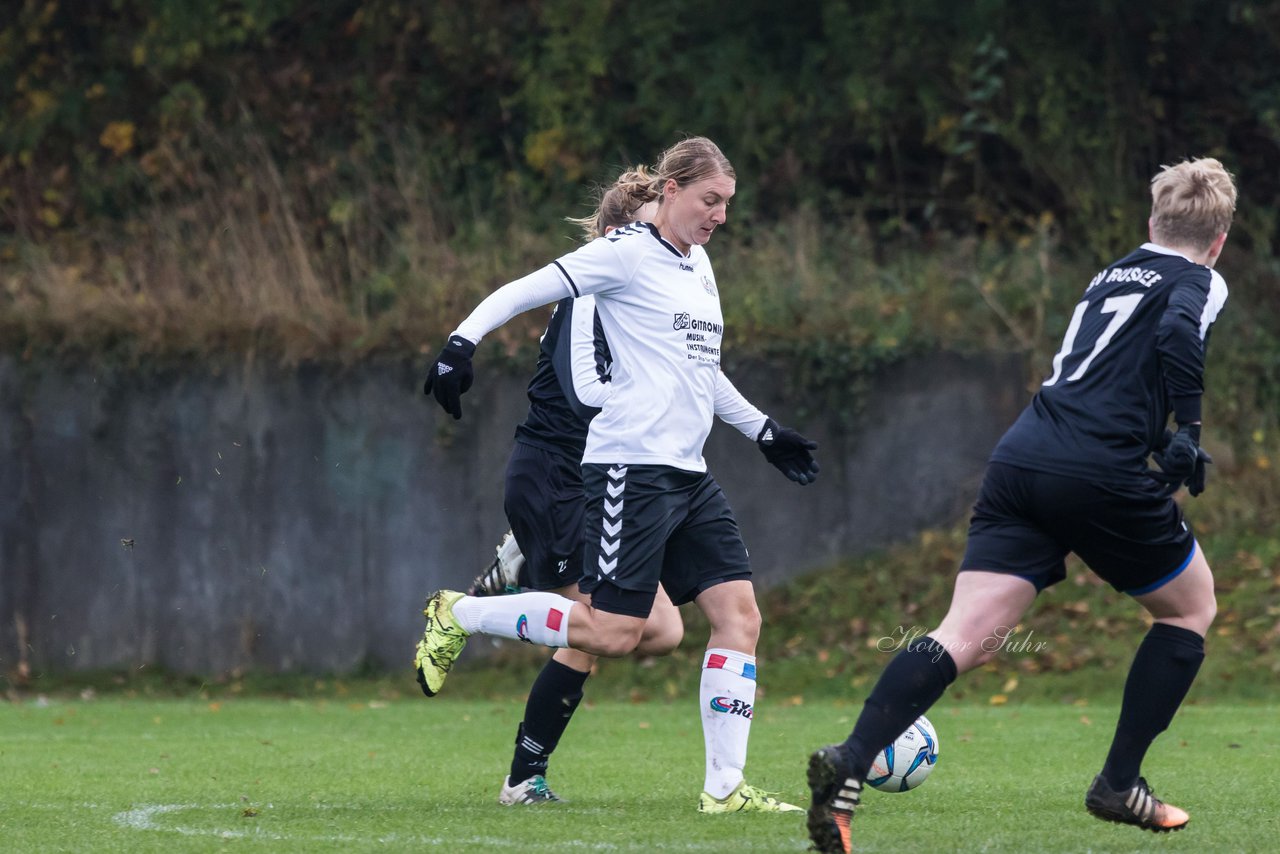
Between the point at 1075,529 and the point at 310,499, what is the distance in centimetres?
909

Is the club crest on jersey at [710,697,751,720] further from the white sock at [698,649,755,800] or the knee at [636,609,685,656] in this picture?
the knee at [636,609,685,656]

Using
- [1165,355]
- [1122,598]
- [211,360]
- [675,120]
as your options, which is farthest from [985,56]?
[1165,355]

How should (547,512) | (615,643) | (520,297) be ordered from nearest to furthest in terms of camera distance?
(520,297) → (615,643) → (547,512)

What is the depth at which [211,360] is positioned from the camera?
1345 centimetres

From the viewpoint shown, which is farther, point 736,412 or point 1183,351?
point 736,412

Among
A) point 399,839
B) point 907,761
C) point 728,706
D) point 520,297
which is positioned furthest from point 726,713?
point 520,297

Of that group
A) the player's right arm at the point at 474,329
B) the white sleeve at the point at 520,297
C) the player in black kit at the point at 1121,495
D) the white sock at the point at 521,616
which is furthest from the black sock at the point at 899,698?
the white sleeve at the point at 520,297

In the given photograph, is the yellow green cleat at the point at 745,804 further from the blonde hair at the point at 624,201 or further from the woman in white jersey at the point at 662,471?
the blonde hair at the point at 624,201

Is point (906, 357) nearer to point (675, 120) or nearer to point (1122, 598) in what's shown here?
point (1122, 598)

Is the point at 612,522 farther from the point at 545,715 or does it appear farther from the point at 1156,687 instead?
the point at 1156,687

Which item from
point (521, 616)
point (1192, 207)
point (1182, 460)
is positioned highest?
point (1192, 207)

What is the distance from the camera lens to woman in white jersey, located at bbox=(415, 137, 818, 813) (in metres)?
5.60

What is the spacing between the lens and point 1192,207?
495 cm

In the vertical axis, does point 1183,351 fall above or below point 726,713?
above
